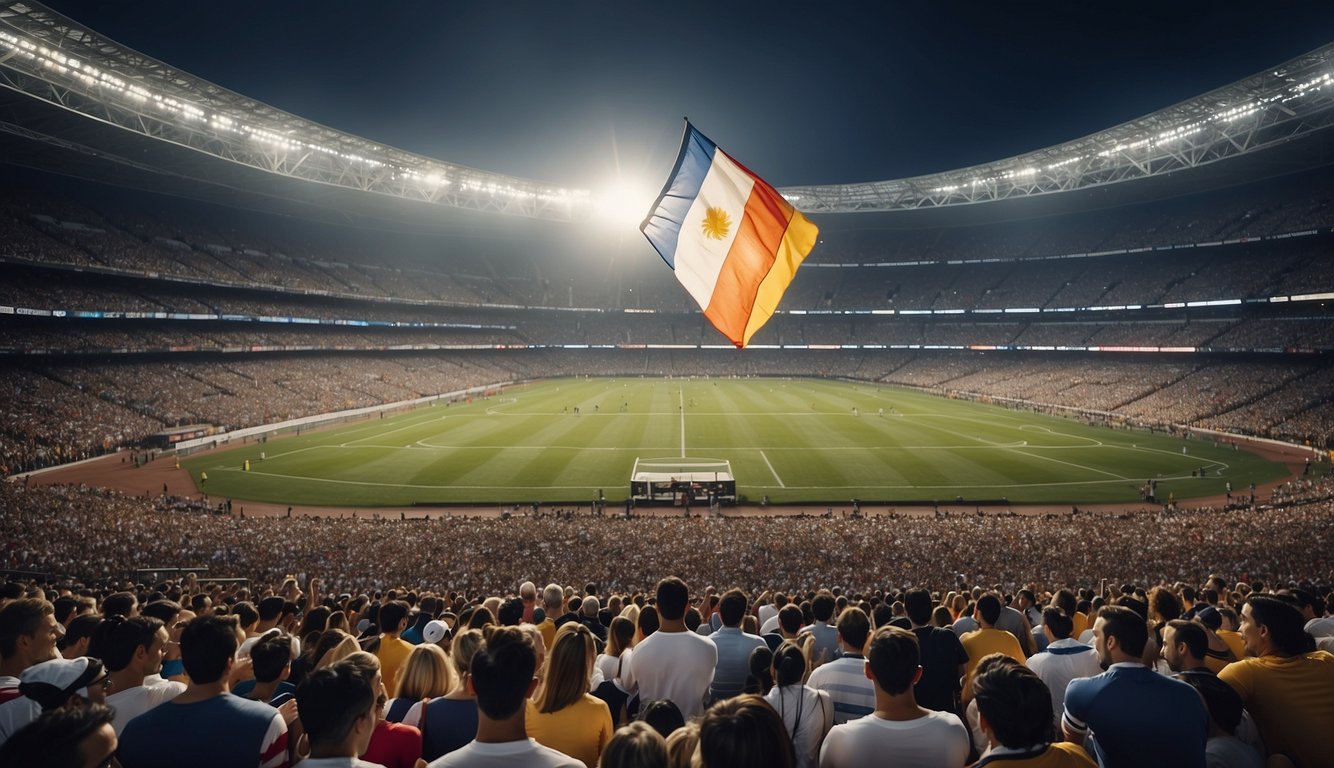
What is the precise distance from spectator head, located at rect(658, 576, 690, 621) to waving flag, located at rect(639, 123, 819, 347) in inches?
230

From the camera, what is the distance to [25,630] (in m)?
5.15

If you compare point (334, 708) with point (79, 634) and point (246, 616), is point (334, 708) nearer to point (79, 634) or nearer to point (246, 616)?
point (79, 634)

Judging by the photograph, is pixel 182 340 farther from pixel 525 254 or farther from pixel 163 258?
pixel 525 254

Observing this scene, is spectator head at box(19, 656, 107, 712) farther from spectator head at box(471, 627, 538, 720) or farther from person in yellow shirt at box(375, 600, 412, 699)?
spectator head at box(471, 627, 538, 720)

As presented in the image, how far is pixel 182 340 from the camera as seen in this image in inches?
2288

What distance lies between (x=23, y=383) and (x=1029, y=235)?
11341 cm

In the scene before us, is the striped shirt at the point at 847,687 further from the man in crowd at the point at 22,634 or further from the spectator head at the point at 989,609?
the man in crowd at the point at 22,634

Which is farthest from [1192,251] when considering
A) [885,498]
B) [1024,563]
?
[1024,563]

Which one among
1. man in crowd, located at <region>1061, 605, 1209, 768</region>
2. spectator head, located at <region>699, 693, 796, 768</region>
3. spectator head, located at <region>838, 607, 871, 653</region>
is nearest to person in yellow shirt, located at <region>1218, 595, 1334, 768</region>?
man in crowd, located at <region>1061, 605, 1209, 768</region>

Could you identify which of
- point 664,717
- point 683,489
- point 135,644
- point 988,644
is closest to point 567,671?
point 664,717

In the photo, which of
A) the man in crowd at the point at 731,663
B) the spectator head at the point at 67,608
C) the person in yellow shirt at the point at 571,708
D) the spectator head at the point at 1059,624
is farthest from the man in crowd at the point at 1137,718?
the spectator head at the point at 67,608

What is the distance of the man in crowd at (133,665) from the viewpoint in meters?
4.70

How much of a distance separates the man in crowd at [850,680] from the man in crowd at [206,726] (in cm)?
366

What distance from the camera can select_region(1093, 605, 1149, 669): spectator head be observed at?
4.44 metres
